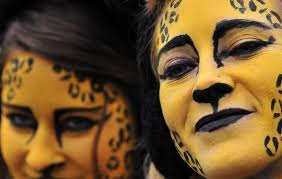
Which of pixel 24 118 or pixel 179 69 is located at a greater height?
pixel 179 69

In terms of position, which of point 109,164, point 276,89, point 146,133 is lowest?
point 109,164

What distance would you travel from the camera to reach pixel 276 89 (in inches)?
49.0

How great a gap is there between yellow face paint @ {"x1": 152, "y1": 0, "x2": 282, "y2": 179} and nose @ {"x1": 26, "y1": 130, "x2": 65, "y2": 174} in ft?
1.89

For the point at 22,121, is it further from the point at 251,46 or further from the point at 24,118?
the point at 251,46

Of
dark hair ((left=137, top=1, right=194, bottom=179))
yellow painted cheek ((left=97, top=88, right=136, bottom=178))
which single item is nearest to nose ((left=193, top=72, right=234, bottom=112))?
dark hair ((left=137, top=1, right=194, bottom=179))

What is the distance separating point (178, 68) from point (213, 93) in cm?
14

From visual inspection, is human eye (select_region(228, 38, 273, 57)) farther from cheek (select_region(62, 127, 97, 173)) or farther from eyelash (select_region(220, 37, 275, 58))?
cheek (select_region(62, 127, 97, 173))

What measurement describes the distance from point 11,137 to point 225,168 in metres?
0.93

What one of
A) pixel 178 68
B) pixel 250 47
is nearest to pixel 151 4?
pixel 178 68

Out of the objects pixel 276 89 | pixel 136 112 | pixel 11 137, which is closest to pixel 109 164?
pixel 136 112

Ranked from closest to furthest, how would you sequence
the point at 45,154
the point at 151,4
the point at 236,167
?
the point at 236,167, the point at 151,4, the point at 45,154

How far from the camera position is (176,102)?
1.35 meters

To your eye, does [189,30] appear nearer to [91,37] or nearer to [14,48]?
[91,37]

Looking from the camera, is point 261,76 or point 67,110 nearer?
point 261,76
